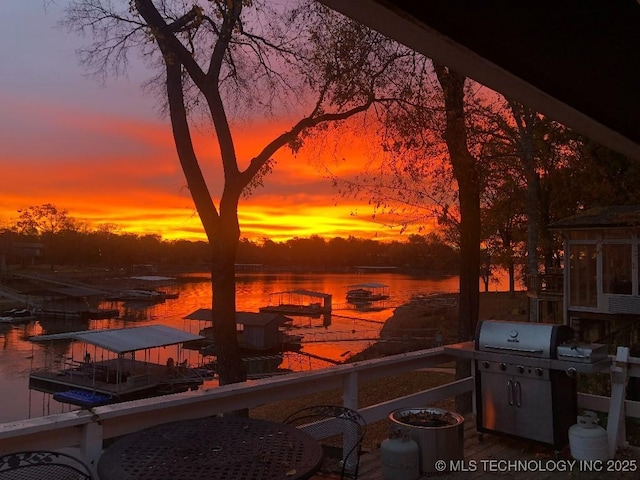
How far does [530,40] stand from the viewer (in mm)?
1630

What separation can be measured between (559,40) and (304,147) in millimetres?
6952

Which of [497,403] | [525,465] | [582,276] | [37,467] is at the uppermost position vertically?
[582,276]

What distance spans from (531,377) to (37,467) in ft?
10.6

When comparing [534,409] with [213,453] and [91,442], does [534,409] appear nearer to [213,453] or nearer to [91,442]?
[213,453]

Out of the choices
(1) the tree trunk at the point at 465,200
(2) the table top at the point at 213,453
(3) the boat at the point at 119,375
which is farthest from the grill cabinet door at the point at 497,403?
(3) the boat at the point at 119,375

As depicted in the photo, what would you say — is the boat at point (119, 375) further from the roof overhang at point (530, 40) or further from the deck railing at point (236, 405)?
the roof overhang at point (530, 40)

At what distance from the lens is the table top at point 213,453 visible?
1.79 m

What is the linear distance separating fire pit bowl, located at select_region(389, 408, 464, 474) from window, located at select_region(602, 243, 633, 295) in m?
11.4

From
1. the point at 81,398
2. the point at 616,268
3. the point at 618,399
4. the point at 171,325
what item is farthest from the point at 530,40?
the point at 171,325

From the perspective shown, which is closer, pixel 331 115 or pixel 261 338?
pixel 331 115

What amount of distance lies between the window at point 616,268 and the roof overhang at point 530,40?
41.0ft

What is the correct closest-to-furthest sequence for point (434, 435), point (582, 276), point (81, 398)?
point (434, 435)
point (582, 276)
point (81, 398)

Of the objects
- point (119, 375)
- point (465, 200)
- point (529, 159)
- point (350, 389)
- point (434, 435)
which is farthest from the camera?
point (119, 375)

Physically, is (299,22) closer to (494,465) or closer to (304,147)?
(304,147)
